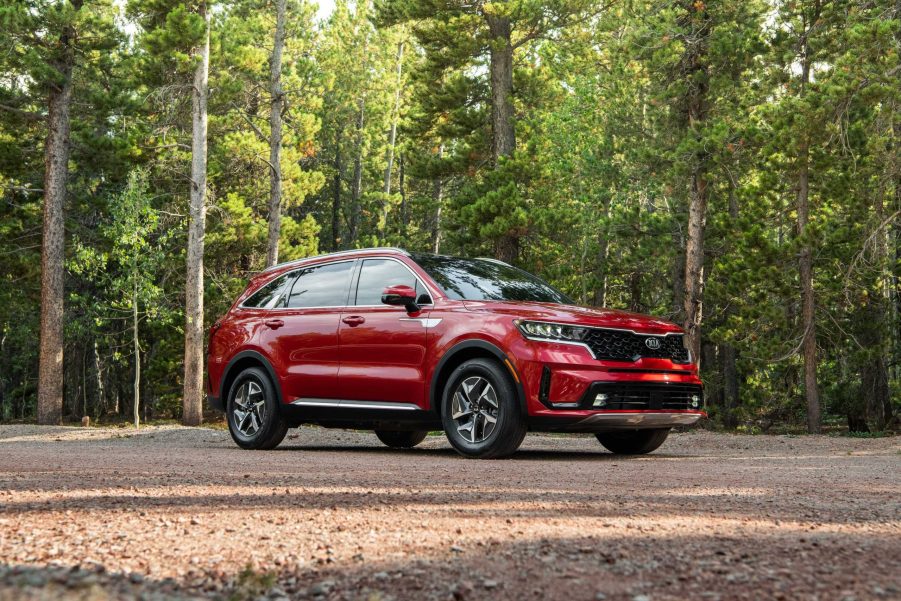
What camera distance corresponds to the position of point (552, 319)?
332 inches

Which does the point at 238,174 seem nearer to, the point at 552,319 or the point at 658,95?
the point at 658,95

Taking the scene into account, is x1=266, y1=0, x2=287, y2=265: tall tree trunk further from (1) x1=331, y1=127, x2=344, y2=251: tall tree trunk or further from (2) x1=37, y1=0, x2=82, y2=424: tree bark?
(1) x1=331, y1=127, x2=344, y2=251: tall tree trunk

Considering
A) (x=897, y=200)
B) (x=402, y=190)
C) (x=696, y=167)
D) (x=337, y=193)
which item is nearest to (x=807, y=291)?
(x=897, y=200)

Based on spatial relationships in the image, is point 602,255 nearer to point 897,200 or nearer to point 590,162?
point 590,162

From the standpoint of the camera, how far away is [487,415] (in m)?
8.66

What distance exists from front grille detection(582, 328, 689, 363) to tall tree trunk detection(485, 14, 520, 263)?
16421 millimetres

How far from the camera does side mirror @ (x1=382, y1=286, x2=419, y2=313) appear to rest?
9.11m

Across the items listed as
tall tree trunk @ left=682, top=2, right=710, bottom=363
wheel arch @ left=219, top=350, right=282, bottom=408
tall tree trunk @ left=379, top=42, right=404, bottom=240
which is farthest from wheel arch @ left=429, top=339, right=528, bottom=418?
tall tree trunk @ left=379, top=42, right=404, bottom=240

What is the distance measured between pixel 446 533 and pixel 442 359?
458cm

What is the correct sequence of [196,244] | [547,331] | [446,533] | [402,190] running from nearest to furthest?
1. [446,533]
2. [547,331]
3. [196,244]
4. [402,190]

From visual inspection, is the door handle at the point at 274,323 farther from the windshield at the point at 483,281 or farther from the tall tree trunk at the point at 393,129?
the tall tree trunk at the point at 393,129

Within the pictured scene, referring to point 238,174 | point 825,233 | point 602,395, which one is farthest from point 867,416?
point 238,174

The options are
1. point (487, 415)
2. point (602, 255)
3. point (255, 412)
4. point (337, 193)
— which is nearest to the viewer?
point (487, 415)

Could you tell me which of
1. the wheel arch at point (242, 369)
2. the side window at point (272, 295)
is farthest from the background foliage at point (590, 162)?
the wheel arch at point (242, 369)
